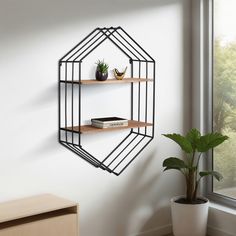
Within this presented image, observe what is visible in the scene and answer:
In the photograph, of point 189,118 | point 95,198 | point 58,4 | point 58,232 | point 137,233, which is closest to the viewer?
point 58,232

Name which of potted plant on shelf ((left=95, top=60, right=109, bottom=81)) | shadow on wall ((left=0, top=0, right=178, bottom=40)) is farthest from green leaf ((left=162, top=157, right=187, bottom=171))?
shadow on wall ((left=0, top=0, right=178, bottom=40))

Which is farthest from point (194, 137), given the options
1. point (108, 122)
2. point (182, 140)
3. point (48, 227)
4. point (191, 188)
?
point (48, 227)

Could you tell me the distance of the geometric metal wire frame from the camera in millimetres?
3328

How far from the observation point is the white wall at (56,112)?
3.12m

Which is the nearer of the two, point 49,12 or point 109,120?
point 49,12

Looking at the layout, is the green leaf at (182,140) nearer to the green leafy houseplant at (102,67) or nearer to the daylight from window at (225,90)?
the daylight from window at (225,90)

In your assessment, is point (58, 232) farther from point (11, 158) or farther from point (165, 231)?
point (165, 231)

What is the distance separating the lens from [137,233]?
3832 mm

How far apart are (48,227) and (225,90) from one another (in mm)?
1777

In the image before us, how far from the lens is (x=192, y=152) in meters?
3.75

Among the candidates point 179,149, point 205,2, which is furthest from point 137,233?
point 205,2

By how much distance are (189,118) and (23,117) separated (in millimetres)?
1507

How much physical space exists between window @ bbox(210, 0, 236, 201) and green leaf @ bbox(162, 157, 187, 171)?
0.44m

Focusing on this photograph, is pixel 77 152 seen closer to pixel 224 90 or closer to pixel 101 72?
pixel 101 72
